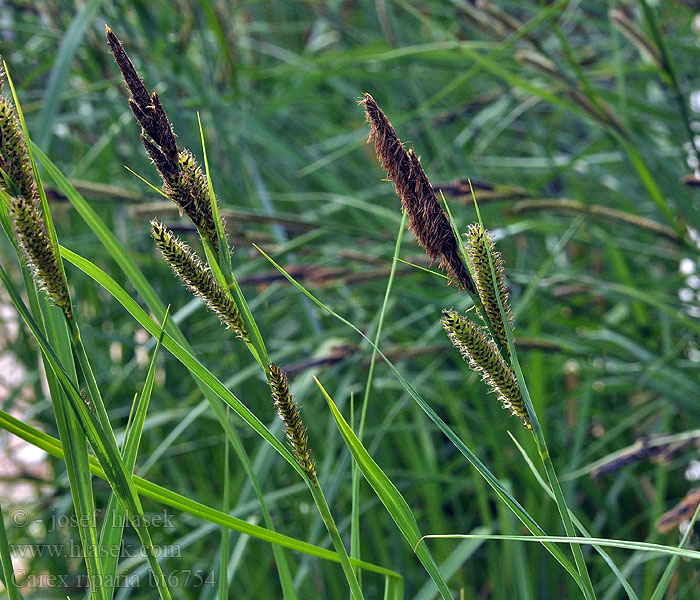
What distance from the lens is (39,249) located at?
36cm

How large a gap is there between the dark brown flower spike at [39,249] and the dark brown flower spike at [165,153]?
0.06 m

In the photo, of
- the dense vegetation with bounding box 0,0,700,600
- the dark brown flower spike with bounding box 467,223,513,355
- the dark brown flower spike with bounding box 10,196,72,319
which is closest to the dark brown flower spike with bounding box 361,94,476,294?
the dark brown flower spike with bounding box 467,223,513,355

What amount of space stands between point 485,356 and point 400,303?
1.11 metres

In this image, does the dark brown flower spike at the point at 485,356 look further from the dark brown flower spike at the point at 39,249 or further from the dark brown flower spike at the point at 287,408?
A: the dark brown flower spike at the point at 39,249

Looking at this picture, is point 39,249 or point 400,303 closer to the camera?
point 39,249

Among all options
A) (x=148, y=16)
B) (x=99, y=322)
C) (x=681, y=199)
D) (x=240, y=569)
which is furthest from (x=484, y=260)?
(x=99, y=322)

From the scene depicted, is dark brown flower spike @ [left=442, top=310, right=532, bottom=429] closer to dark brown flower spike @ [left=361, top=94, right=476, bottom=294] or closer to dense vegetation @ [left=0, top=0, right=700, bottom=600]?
dark brown flower spike @ [left=361, top=94, right=476, bottom=294]

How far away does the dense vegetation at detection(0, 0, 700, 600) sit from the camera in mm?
980

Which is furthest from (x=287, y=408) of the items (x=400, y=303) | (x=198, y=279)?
(x=400, y=303)

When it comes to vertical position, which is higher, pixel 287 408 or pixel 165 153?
pixel 165 153

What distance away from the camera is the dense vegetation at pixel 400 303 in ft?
3.22

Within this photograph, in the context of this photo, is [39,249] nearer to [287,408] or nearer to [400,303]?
[287,408]

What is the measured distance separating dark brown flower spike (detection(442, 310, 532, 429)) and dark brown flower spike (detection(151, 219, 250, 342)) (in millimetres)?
112

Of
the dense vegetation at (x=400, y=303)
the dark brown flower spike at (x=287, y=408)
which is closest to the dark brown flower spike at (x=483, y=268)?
the dark brown flower spike at (x=287, y=408)
